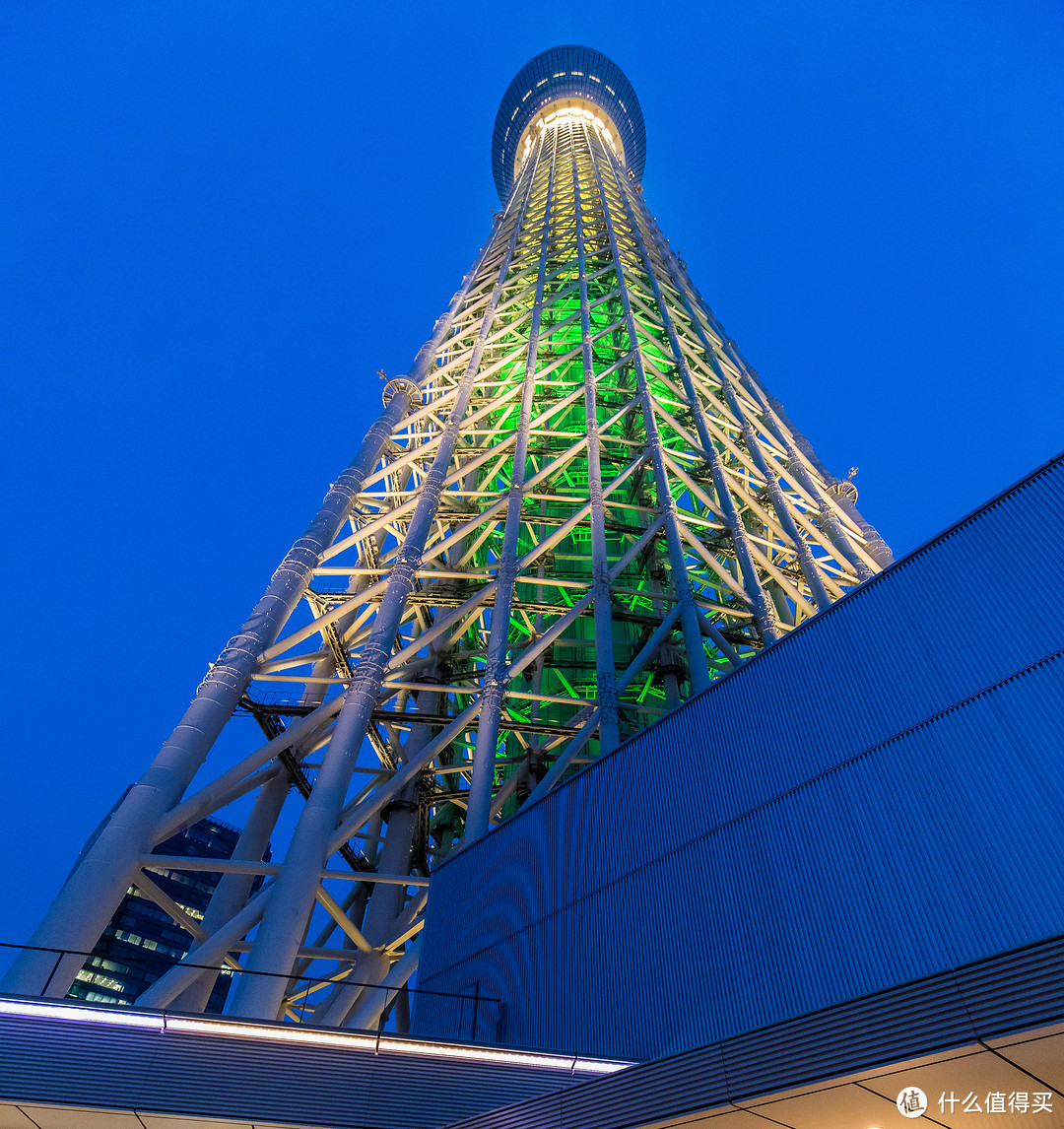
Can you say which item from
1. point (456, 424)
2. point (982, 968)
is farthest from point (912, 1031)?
point (456, 424)

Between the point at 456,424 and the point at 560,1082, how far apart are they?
2150 centimetres

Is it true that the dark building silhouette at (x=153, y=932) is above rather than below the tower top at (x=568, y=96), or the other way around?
below

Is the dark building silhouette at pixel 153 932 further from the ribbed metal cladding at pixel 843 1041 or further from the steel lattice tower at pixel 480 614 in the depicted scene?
the ribbed metal cladding at pixel 843 1041

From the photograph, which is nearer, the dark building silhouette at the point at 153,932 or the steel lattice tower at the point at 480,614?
the steel lattice tower at the point at 480,614

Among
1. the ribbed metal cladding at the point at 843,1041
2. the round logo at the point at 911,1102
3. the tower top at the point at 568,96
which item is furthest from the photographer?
the tower top at the point at 568,96

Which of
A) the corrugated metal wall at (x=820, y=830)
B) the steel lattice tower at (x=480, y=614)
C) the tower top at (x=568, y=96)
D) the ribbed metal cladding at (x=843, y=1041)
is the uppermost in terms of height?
the tower top at (x=568, y=96)

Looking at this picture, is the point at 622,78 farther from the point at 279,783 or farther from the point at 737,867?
the point at 737,867

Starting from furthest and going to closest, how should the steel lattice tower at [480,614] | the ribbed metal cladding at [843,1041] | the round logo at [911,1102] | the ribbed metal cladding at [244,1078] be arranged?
the steel lattice tower at [480,614], the ribbed metal cladding at [244,1078], the round logo at [911,1102], the ribbed metal cladding at [843,1041]

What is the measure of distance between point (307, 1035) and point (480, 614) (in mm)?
18138

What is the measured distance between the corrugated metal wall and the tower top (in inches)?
2580

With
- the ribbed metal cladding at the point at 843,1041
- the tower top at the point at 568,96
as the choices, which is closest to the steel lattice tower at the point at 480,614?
the ribbed metal cladding at the point at 843,1041

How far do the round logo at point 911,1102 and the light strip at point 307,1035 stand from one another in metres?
2.77

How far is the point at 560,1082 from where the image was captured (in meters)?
10.5

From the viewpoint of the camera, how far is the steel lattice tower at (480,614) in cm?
1582
